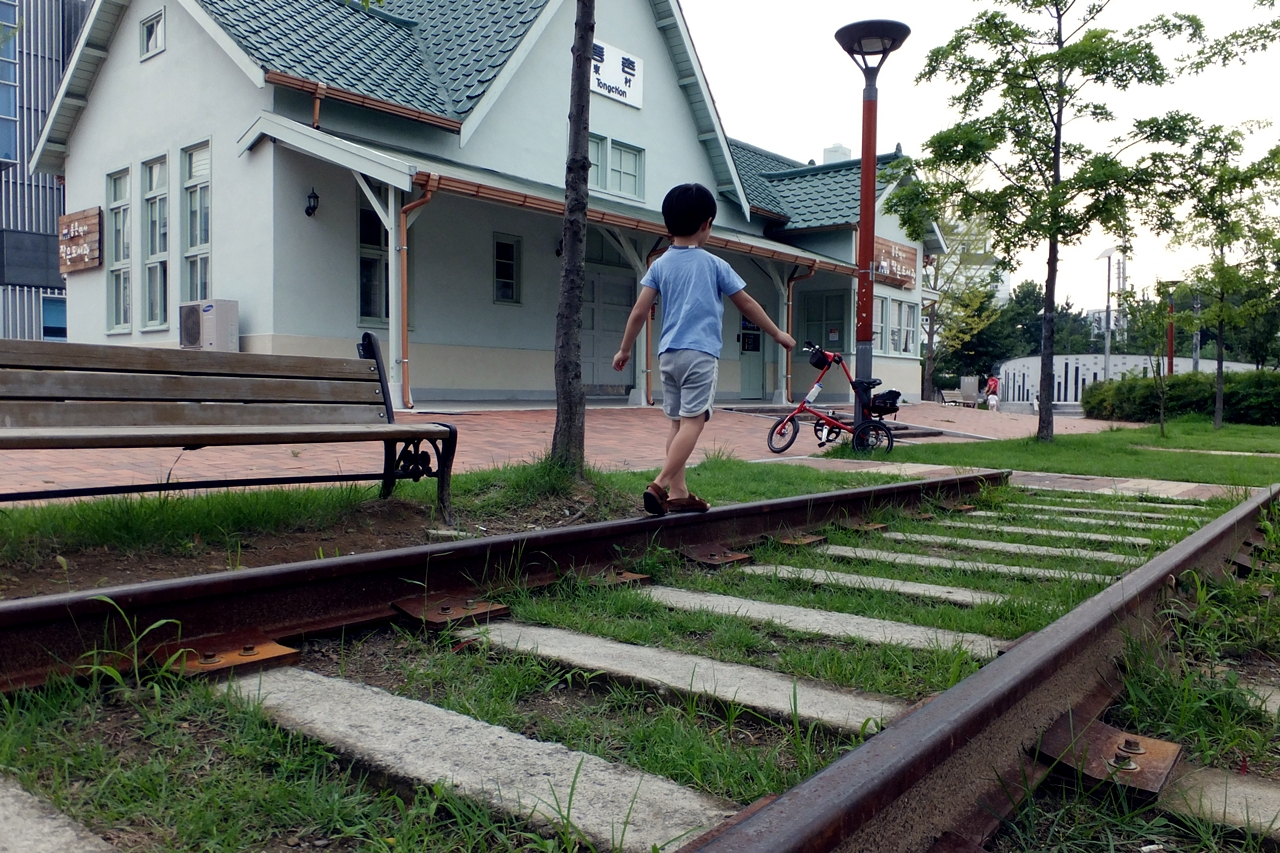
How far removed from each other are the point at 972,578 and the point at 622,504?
6.74 feet

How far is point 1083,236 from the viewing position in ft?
40.5

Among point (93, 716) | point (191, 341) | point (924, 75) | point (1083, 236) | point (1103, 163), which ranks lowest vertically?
point (93, 716)

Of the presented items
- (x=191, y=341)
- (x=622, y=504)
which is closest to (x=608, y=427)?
(x=191, y=341)

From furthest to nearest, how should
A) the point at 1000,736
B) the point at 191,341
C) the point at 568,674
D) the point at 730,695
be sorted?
the point at 191,341 → the point at 568,674 → the point at 730,695 → the point at 1000,736

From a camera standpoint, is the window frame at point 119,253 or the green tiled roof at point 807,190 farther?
the green tiled roof at point 807,190

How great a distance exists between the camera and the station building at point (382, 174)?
45.3 feet

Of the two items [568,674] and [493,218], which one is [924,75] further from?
[568,674]

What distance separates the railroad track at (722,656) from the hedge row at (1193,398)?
68.1 feet

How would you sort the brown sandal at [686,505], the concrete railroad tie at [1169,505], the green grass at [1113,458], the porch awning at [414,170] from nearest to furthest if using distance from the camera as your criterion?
the brown sandal at [686,505] → the concrete railroad tie at [1169,505] → the green grass at [1113,458] → the porch awning at [414,170]

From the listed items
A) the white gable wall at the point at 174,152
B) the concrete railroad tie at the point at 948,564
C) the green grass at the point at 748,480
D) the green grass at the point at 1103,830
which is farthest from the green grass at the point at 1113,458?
the white gable wall at the point at 174,152

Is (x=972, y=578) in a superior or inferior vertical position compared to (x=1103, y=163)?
inferior

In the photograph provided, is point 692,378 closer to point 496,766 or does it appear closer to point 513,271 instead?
point 496,766

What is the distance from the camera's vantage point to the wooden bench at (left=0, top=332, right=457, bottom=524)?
3.53 metres

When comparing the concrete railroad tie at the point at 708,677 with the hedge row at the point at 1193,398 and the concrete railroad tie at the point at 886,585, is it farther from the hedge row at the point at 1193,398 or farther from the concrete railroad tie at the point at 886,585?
the hedge row at the point at 1193,398
